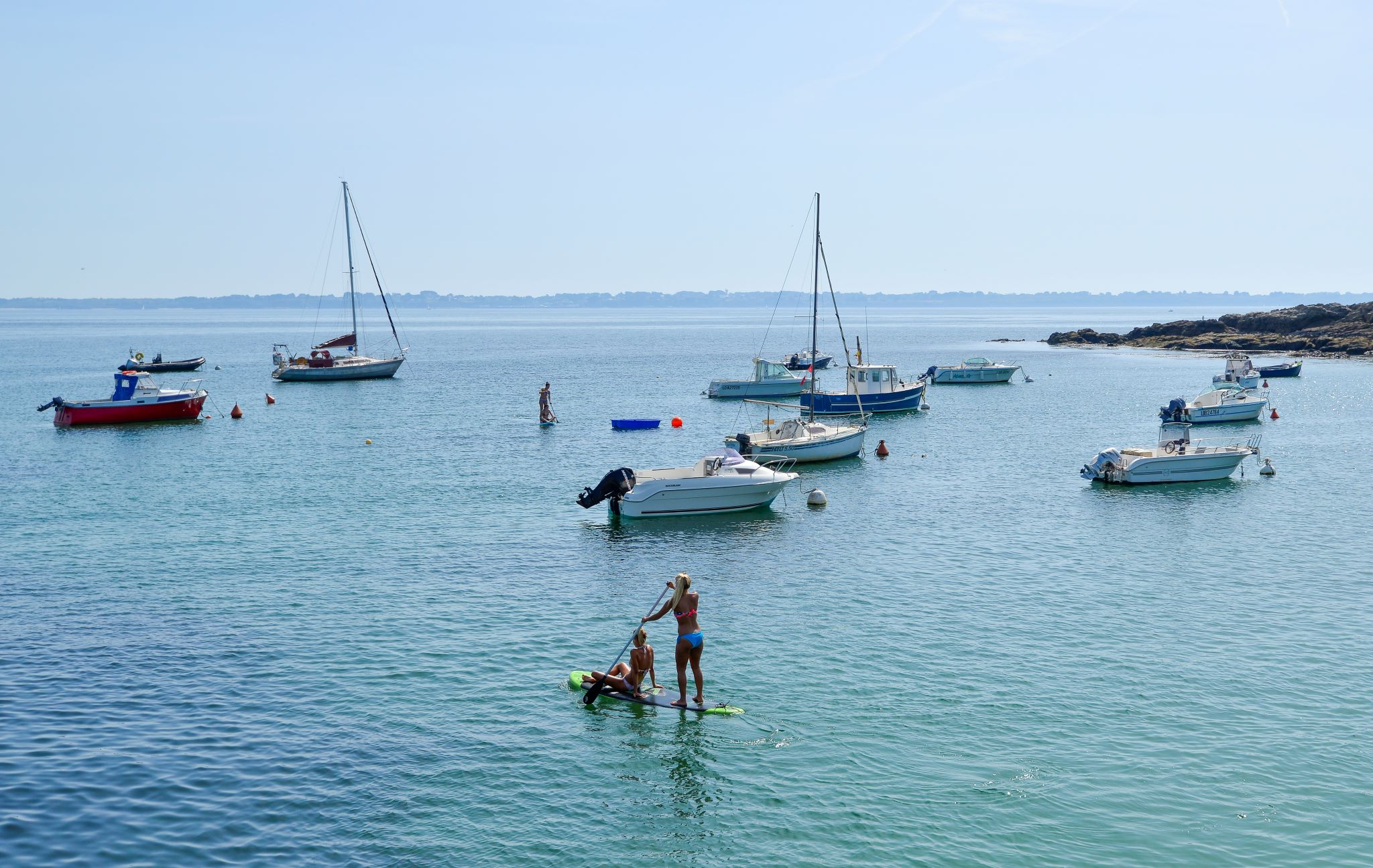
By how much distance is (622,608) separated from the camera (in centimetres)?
2694

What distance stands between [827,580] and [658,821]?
588 inches

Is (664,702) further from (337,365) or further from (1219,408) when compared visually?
(337,365)

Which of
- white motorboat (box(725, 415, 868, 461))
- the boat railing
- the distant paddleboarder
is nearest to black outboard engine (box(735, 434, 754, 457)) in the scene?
white motorboat (box(725, 415, 868, 461))

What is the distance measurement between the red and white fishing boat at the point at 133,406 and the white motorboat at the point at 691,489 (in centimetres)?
4183

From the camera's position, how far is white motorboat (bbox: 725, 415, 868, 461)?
1976 inches

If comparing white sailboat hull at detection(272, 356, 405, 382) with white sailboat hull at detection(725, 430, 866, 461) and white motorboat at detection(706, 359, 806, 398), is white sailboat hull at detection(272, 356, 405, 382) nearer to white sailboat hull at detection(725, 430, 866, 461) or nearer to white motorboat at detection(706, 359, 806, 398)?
white motorboat at detection(706, 359, 806, 398)

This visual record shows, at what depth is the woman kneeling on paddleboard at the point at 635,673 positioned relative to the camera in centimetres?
2014

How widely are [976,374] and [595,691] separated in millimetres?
91195

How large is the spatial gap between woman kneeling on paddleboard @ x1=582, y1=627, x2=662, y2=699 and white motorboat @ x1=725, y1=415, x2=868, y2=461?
29.1 metres

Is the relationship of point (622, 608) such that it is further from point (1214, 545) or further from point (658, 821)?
point (1214, 545)

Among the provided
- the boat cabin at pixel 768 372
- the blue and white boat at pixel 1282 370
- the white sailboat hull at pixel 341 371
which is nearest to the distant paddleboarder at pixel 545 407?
the boat cabin at pixel 768 372

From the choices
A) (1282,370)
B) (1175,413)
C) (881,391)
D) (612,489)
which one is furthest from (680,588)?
(1282,370)

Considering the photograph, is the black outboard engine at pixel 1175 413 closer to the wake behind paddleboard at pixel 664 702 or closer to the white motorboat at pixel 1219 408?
the white motorboat at pixel 1219 408

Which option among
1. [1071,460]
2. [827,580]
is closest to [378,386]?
[1071,460]
